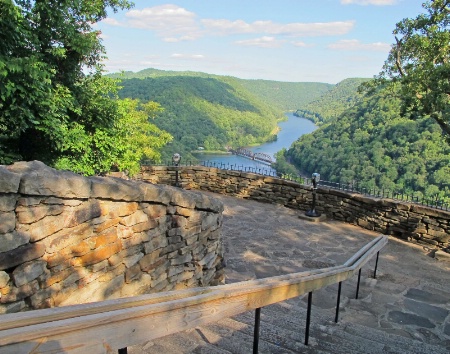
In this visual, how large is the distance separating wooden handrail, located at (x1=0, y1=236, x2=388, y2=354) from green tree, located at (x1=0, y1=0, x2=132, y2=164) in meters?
5.78

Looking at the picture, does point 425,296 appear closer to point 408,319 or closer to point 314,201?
point 408,319

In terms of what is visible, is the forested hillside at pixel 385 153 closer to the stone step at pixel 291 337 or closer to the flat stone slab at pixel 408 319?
the flat stone slab at pixel 408 319

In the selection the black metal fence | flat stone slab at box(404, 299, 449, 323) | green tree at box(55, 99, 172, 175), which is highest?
green tree at box(55, 99, 172, 175)

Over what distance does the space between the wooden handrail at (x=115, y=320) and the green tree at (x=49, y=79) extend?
5.78 m

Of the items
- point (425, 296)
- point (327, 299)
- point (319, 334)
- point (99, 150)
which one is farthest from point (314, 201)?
point (319, 334)

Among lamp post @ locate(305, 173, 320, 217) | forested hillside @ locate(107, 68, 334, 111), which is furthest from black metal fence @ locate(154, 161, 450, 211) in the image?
forested hillside @ locate(107, 68, 334, 111)

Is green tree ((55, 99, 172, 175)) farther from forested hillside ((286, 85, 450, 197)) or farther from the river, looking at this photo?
the river

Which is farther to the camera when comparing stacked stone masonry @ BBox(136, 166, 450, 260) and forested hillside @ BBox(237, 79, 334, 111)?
forested hillside @ BBox(237, 79, 334, 111)

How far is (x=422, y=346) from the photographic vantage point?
343 centimetres

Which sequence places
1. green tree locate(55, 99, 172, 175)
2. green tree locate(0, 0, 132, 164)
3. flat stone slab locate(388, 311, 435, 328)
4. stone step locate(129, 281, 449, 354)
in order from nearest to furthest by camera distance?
1. stone step locate(129, 281, 449, 354)
2. flat stone slab locate(388, 311, 435, 328)
3. green tree locate(0, 0, 132, 164)
4. green tree locate(55, 99, 172, 175)

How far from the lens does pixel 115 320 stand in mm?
1208

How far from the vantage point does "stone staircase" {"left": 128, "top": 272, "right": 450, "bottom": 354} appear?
2807mm

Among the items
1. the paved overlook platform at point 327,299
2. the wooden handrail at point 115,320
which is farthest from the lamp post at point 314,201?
the wooden handrail at point 115,320

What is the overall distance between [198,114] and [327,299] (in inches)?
2432
